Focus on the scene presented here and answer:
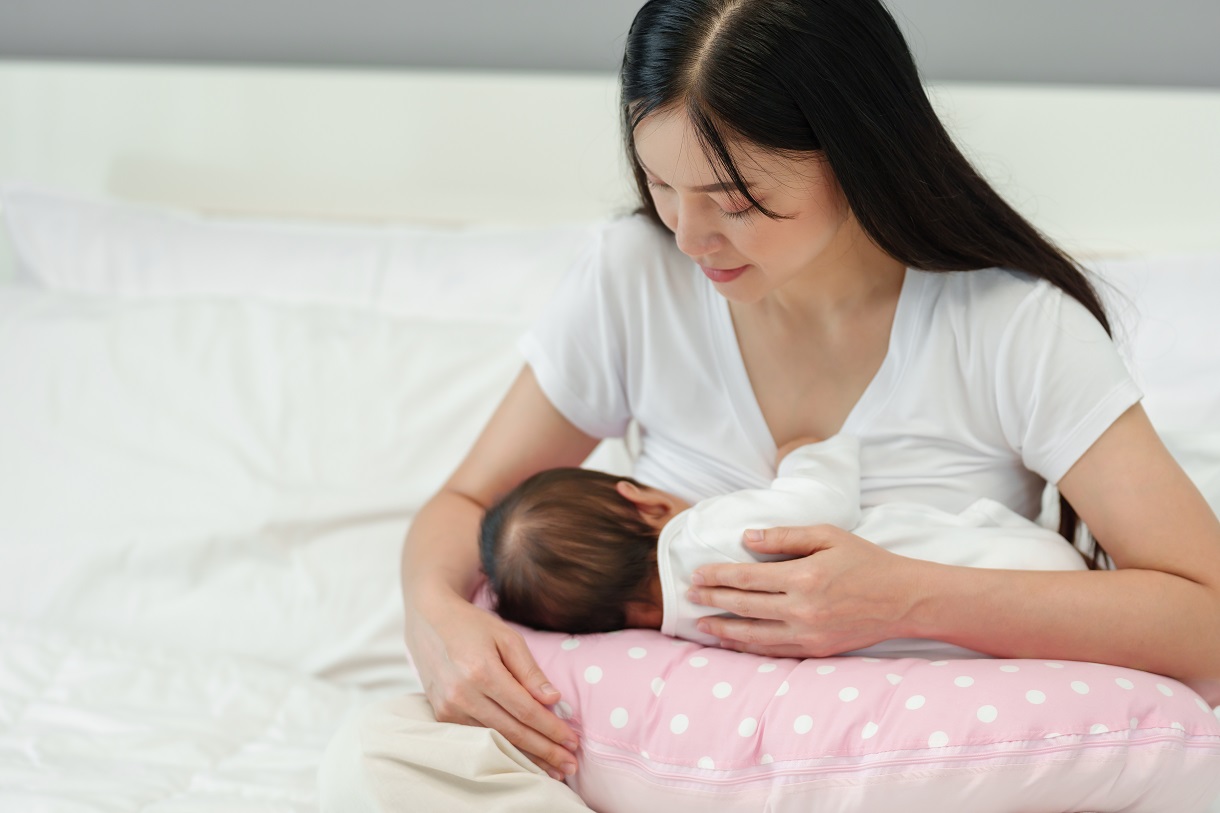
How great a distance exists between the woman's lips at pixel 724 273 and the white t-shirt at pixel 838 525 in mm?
216

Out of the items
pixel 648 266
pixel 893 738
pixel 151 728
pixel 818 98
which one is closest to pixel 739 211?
pixel 818 98

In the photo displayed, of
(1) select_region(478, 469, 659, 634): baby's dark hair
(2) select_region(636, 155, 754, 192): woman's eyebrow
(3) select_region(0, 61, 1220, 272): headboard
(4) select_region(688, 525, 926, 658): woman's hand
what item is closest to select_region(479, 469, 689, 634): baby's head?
(1) select_region(478, 469, 659, 634): baby's dark hair

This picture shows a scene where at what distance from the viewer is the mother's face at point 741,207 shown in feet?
3.45

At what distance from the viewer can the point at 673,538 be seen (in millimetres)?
1198

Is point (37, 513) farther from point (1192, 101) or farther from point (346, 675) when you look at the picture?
point (1192, 101)

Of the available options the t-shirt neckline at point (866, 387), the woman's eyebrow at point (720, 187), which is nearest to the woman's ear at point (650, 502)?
the t-shirt neckline at point (866, 387)

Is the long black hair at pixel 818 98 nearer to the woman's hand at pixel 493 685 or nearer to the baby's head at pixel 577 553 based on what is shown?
the baby's head at pixel 577 553

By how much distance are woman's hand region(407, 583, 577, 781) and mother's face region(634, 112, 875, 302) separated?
1.41ft

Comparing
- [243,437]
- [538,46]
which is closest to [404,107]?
[538,46]

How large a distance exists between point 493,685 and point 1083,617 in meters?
0.57

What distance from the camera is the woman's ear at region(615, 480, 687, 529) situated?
1.25 m

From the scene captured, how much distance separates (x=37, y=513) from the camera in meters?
1.66

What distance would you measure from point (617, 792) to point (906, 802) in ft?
0.89

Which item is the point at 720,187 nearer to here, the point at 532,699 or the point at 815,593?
the point at 815,593
